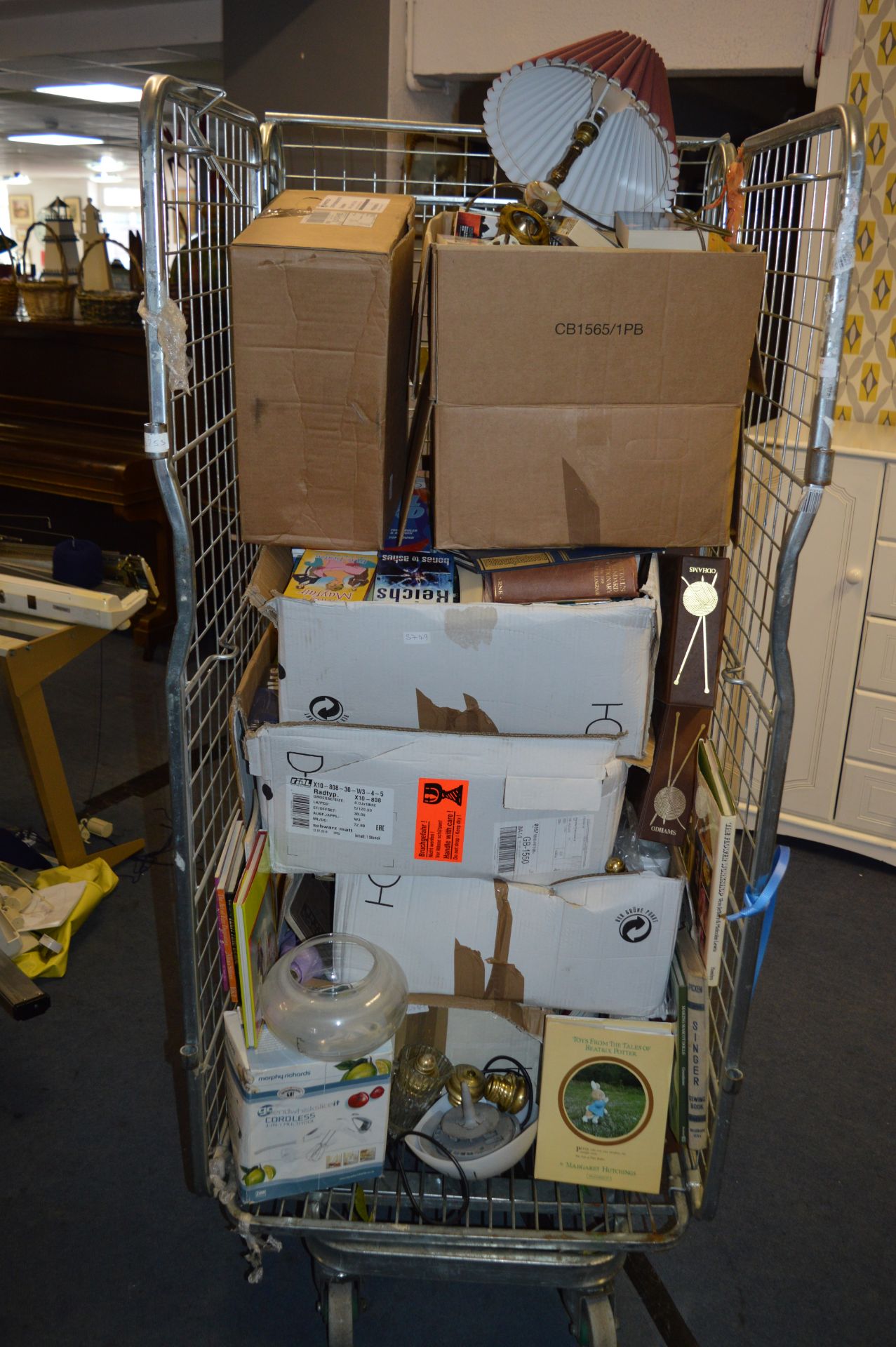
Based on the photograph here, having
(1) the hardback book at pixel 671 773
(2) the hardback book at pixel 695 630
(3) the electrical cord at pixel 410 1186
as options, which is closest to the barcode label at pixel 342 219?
(2) the hardback book at pixel 695 630

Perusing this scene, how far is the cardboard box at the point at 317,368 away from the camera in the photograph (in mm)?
1046

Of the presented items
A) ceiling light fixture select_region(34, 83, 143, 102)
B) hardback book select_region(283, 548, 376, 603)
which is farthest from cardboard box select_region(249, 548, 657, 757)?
ceiling light fixture select_region(34, 83, 143, 102)

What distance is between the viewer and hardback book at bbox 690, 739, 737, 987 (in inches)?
44.7

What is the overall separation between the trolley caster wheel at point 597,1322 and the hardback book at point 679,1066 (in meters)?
0.22

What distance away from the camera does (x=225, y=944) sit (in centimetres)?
120

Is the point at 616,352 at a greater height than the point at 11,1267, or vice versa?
the point at 616,352

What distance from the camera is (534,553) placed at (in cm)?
118

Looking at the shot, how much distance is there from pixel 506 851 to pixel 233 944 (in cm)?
34

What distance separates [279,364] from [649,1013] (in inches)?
35.3

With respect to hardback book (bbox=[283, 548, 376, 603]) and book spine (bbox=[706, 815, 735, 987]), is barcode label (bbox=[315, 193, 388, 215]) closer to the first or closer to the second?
hardback book (bbox=[283, 548, 376, 603])

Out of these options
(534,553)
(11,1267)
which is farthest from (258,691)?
(11,1267)

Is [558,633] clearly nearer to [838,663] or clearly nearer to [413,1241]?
[413,1241]

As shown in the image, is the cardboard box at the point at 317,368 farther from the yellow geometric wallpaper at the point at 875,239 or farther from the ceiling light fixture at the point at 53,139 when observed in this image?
the ceiling light fixture at the point at 53,139

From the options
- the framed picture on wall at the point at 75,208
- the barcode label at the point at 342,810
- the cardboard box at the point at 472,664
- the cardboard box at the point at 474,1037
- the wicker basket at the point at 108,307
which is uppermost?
the framed picture on wall at the point at 75,208
